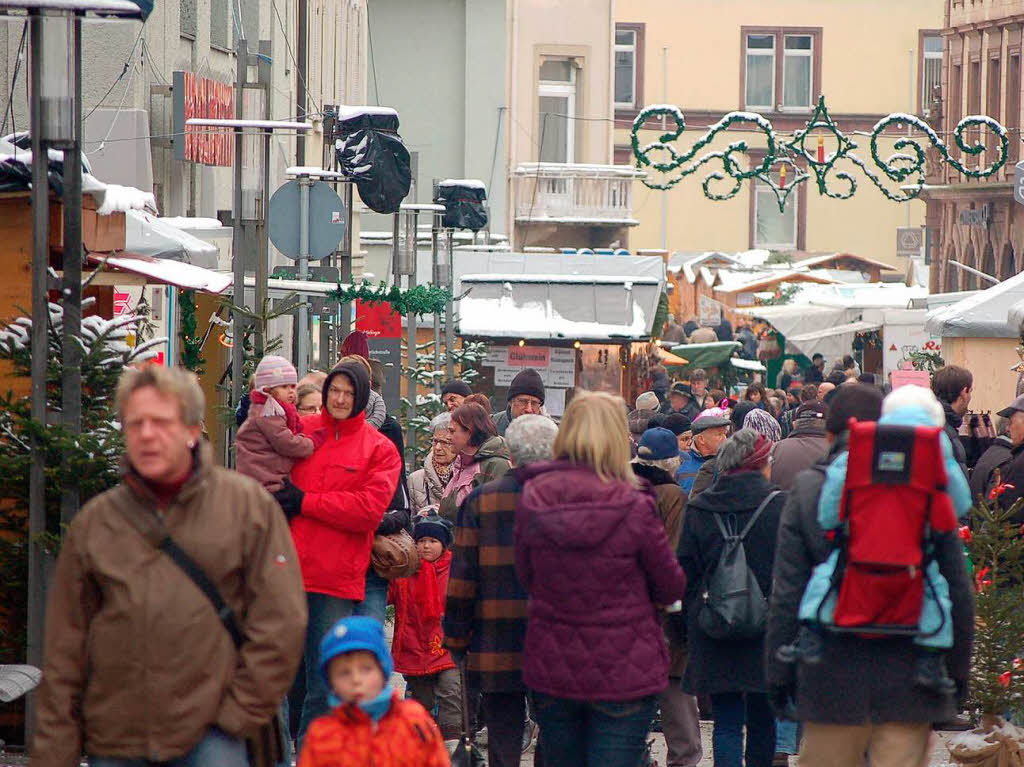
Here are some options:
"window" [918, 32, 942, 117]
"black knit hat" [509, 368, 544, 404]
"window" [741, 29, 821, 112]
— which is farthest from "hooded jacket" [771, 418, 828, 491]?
"window" [741, 29, 821, 112]

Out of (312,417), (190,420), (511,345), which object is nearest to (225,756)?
(190,420)

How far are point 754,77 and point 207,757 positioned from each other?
6784cm

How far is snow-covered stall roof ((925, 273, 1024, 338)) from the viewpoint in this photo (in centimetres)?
1873

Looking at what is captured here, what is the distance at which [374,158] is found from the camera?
15.7 m

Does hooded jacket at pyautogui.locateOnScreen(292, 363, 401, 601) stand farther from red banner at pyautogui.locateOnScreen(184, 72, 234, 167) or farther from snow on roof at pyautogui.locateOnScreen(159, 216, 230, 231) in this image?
red banner at pyautogui.locateOnScreen(184, 72, 234, 167)

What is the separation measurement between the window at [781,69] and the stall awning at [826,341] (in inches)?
1434

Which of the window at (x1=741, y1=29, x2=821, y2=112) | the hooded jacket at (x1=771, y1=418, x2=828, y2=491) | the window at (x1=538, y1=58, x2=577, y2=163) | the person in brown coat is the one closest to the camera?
the person in brown coat

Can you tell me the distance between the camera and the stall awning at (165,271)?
31.6 ft

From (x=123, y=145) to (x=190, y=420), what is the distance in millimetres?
10265

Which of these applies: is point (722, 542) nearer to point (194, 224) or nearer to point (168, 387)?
point (168, 387)

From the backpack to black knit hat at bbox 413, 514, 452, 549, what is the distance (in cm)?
192

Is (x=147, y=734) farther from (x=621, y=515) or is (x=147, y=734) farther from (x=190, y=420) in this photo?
(x=621, y=515)

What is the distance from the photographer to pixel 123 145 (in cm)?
1484

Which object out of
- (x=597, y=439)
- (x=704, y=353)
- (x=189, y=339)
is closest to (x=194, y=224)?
(x=189, y=339)
